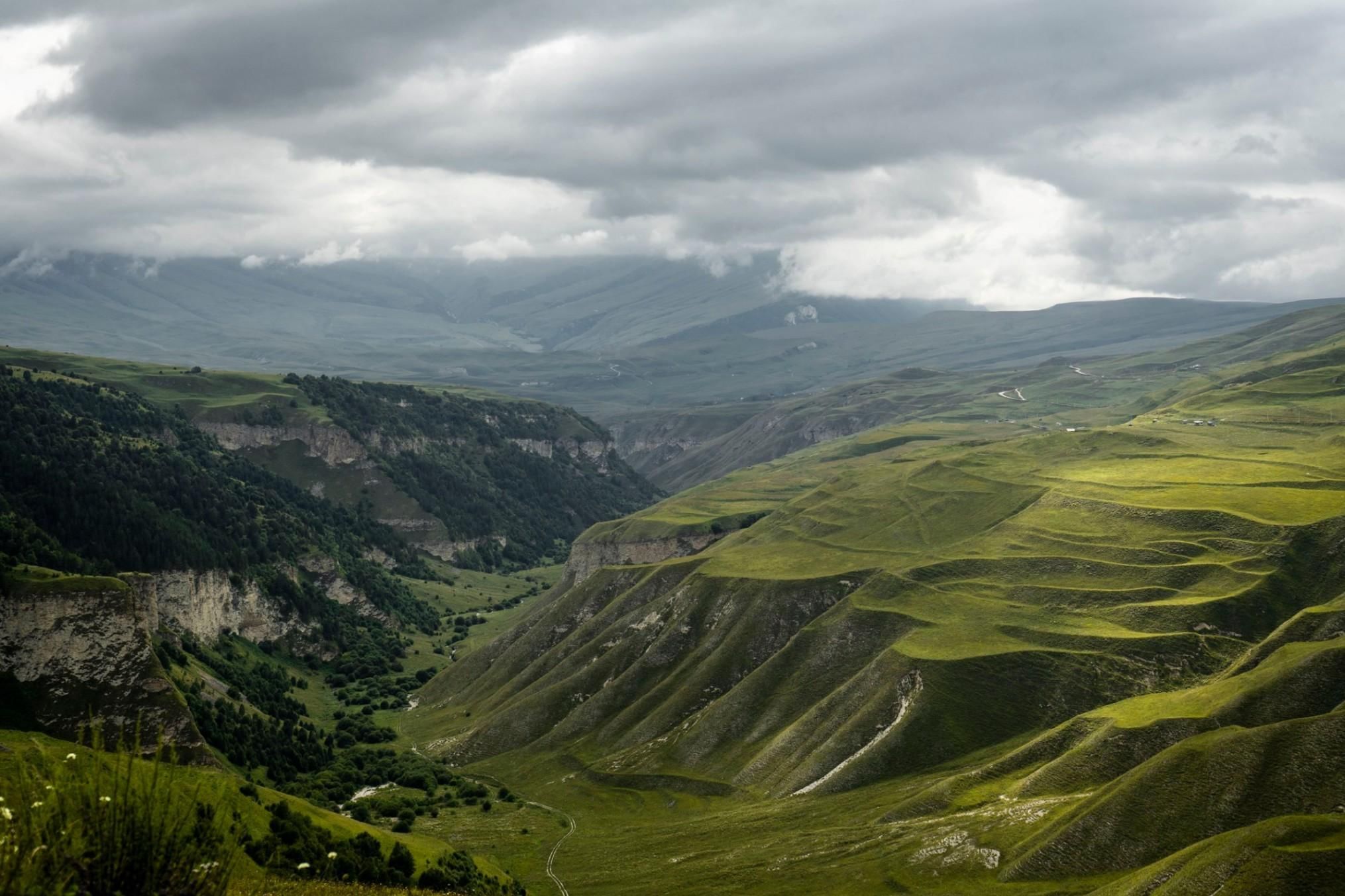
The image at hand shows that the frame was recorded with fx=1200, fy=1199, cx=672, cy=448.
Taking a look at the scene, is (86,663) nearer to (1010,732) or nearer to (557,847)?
(557,847)

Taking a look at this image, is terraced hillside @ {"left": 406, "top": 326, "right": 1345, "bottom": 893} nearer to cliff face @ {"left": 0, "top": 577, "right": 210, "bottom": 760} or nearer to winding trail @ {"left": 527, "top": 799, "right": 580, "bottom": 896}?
winding trail @ {"left": 527, "top": 799, "right": 580, "bottom": 896}

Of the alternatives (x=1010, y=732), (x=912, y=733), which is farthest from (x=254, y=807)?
(x=1010, y=732)

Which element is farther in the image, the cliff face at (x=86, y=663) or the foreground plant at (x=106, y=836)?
the cliff face at (x=86, y=663)

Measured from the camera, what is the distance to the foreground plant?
38.2 meters

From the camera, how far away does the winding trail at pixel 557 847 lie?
132375mm

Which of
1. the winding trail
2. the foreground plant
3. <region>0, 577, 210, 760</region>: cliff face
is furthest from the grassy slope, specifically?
the foreground plant

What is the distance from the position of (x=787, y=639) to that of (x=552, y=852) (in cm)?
6081

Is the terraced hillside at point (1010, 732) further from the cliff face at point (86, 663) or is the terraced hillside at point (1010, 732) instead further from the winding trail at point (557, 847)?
the cliff face at point (86, 663)

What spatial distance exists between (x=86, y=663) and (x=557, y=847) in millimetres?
58880

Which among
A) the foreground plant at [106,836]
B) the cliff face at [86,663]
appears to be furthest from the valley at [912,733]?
the foreground plant at [106,836]

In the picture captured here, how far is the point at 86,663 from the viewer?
445 feet

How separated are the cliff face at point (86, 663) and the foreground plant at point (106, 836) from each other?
317 ft

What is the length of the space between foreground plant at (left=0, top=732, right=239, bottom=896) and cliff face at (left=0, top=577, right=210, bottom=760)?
96710mm

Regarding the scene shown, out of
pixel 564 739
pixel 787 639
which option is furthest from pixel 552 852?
pixel 787 639
